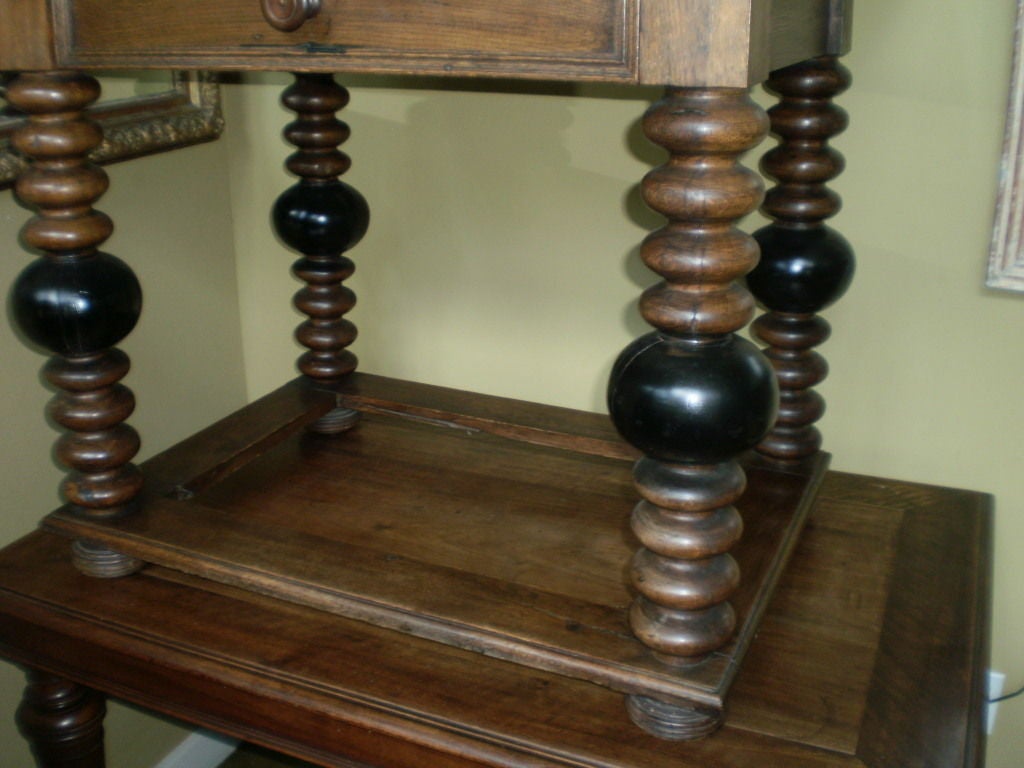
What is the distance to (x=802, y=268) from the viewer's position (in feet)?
3.36

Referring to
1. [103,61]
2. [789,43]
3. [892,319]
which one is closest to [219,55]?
[103,61]

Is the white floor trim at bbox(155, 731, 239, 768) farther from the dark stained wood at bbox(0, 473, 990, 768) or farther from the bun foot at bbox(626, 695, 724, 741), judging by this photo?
the bun foot at bbox(626, 695, 724, 741)

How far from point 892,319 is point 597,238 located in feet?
1.12

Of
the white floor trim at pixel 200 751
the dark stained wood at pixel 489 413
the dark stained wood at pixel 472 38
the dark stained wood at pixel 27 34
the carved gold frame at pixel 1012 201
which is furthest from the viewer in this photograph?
the white floor trim at pixel 200 751

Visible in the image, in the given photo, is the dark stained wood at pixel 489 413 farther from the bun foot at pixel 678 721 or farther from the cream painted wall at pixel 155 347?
the bun foot at pixel 678 721

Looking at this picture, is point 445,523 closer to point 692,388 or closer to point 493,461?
point 493,461

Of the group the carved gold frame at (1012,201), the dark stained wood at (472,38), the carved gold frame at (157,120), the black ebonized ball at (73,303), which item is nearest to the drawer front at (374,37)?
the dark stained wood at (472,38)

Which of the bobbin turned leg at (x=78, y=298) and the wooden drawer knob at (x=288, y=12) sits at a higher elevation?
the wooden drawer knob at (x=288, y=12)

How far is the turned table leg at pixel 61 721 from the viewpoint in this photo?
1045mm

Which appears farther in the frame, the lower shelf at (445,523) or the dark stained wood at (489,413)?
the dark stained wood at (489,413)

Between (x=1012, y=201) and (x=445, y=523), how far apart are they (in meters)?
0.62

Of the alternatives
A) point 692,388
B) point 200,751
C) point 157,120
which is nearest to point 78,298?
point 157,120

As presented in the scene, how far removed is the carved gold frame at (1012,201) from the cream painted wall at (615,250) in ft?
0.07

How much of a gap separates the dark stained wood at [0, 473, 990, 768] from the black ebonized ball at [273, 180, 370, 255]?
41 cm
